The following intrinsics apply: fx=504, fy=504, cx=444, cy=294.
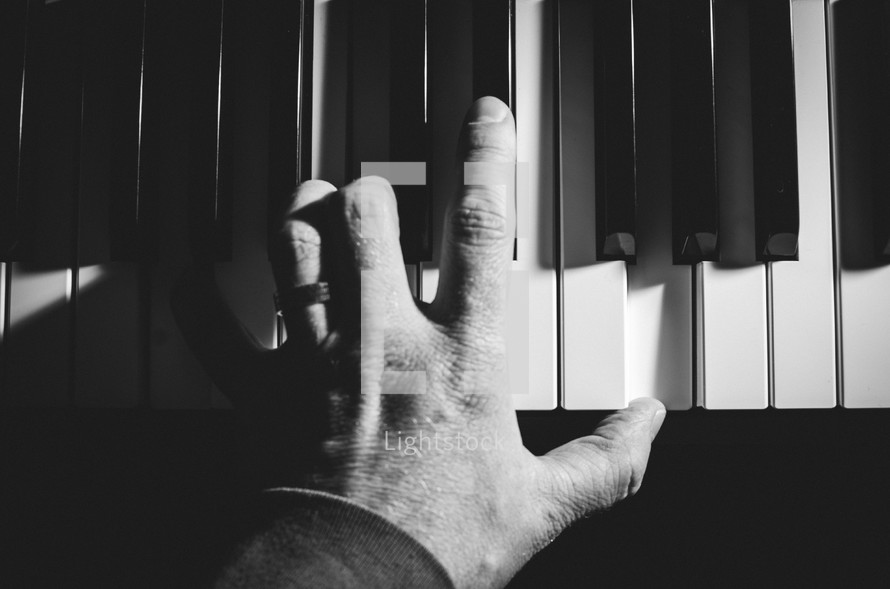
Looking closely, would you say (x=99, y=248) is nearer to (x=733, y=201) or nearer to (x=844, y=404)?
(x=733, y=201)

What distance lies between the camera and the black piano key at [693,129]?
2.09ft

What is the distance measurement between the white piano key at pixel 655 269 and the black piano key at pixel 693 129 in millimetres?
24

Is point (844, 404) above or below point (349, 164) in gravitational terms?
below

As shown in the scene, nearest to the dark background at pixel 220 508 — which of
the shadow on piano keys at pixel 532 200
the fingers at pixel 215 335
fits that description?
the shadow on piano keys at pixel 532 200

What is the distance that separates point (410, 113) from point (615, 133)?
0.27 meters

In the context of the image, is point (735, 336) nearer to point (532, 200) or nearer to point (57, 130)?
point (532, 200)

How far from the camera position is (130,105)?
2.21 feet

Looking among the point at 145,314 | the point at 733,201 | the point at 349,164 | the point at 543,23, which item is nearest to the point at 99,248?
the point at 145,314

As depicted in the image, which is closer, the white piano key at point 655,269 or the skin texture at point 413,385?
the skin texture at point 413,385

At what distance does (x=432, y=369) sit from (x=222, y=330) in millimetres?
278

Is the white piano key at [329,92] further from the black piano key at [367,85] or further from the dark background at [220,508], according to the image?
the dark background at [220,508]

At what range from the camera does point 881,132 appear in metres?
0.67

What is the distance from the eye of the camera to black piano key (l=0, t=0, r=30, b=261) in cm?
68

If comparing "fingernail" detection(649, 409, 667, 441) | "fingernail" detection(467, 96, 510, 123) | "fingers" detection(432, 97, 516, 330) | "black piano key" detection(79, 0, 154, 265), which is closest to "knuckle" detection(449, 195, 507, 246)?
"fingers" detection(432, 97, 516, 330)
